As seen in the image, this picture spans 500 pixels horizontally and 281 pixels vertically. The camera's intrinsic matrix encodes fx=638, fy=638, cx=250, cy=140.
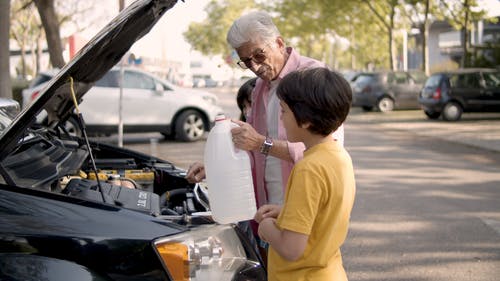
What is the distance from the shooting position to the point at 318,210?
2.11 meters

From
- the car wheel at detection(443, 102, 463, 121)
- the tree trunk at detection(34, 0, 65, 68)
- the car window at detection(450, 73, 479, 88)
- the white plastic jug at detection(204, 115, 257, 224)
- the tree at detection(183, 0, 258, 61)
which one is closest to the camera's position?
the white plastic jug at detection(204, 115, 257, 224)

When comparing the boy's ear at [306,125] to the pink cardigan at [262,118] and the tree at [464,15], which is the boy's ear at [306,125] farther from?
the tree at [464,15]

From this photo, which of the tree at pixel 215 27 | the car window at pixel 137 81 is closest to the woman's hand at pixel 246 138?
the car window at pixel 137 81

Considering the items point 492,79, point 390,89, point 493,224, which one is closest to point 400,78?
point 390,89

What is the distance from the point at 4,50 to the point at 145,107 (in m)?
4.22

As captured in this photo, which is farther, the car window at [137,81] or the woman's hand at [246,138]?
the car window at [137,81]

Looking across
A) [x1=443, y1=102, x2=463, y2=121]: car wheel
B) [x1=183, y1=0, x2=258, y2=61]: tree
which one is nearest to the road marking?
[x1=443, y1=102, x2=463, y2=121]: car wheel

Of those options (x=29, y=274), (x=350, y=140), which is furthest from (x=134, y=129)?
(x=29, y=274)

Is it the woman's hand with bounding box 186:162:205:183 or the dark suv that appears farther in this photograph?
the dark suv

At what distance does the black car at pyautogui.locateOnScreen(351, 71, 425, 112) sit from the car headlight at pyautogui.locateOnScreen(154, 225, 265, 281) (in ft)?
73.6

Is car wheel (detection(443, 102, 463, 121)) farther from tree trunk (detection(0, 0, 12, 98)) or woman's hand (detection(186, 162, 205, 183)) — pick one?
woman's hand (detection(186, 162, 205, 183))

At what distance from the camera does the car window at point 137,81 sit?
576 inches

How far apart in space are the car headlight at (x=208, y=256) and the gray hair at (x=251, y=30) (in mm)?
833

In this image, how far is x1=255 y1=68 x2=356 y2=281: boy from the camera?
204cm
